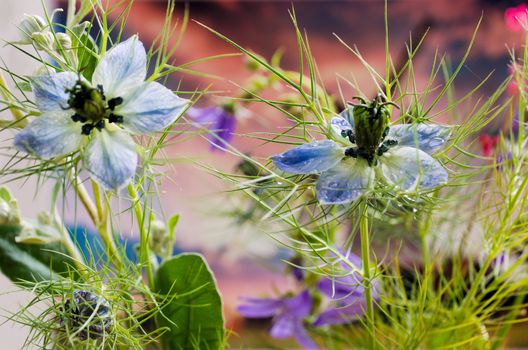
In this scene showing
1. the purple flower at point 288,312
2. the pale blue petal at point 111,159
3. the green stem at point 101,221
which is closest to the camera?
the pale blue petal at point 111,159

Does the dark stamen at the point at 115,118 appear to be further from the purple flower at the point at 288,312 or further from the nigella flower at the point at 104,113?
the purple flower at the point at 288,312

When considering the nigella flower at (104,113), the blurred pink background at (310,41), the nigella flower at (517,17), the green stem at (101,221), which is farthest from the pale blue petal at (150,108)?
the blurred pink background at (310,41)

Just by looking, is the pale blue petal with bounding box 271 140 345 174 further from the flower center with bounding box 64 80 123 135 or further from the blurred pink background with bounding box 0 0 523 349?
the blurred pink background with bounding box 0 0 523 349

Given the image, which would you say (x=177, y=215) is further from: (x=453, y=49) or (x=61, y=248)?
(x=453, y=49)

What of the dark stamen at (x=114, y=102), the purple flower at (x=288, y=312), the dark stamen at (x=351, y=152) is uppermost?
the dark stamen at (x=351, y=152)

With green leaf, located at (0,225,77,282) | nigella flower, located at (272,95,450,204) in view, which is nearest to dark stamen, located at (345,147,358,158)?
nigella flower, located at (272,95,450,204)

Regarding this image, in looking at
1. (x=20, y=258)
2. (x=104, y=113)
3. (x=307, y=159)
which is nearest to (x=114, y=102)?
(x=104, y=113)

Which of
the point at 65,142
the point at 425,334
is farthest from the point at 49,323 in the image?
the point at 425,334
